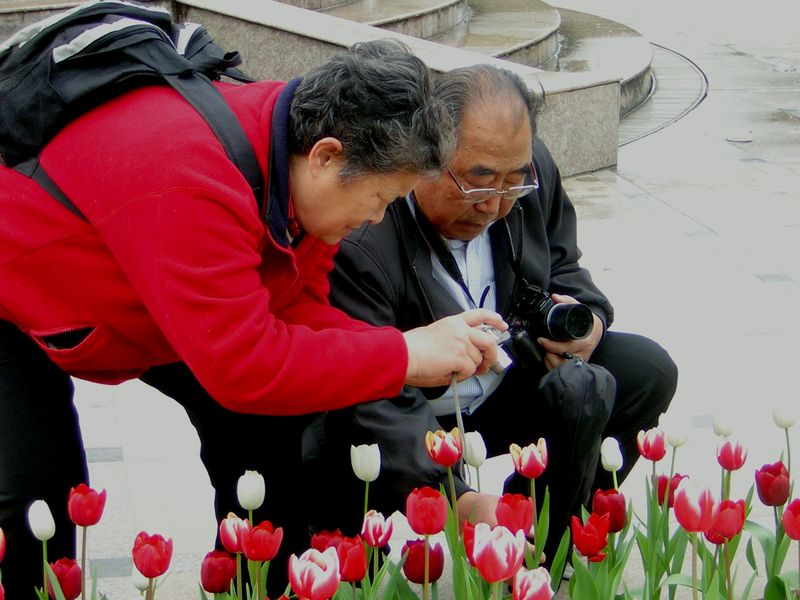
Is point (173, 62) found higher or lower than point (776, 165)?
higher

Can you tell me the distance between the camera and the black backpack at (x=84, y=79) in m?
1.90

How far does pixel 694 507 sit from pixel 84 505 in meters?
0.93

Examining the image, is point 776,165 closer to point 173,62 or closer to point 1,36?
point 1,36

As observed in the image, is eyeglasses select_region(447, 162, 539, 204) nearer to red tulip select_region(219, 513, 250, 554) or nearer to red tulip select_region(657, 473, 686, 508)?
red tulip select_region(657, 473, 686, 508)

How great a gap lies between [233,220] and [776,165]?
20.5ft

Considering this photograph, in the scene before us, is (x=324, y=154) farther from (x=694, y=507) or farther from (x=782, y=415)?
(x=782, y=415)

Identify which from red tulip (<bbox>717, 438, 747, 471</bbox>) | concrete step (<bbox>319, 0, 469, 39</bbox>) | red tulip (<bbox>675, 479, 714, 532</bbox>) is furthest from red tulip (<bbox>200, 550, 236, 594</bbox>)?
concrete step (<bbox>319, 0, 469, 39</bbox>)

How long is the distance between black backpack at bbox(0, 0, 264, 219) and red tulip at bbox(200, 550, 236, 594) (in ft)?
1.91

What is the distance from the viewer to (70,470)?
224 cm

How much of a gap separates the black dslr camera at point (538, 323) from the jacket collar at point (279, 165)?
0.86 meters

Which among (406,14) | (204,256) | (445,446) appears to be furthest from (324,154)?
(406,14)

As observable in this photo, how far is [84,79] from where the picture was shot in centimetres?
189

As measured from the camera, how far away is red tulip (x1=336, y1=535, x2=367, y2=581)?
1826 mm

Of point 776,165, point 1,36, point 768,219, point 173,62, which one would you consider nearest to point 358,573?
point 173,62
